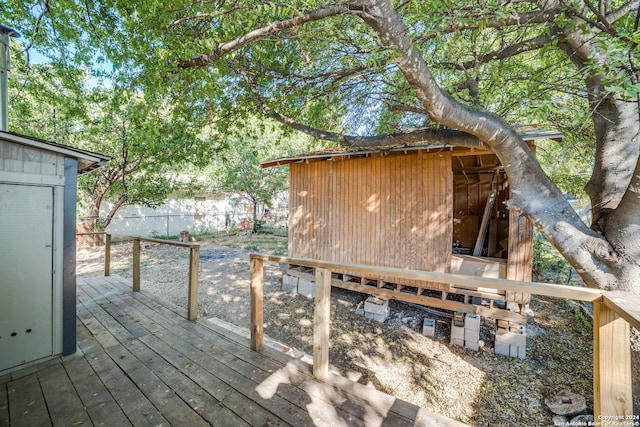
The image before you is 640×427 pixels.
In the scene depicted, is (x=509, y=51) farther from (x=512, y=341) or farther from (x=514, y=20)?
(x=512, y=341)

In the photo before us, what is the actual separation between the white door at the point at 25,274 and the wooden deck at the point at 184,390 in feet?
0.75

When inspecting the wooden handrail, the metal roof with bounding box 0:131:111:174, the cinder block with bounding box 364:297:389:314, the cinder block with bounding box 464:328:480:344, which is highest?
the metal roof with bounding box 0:131:111:174

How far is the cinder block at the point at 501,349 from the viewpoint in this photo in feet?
13.9

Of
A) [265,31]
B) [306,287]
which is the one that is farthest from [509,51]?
[306,287]

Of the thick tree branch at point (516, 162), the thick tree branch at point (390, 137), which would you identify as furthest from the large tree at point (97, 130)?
the thick tree branch at point (516, 162)

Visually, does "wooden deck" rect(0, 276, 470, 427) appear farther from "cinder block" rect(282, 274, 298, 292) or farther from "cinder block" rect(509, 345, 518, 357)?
"cinder block" rect(282, 274, 298, 292)

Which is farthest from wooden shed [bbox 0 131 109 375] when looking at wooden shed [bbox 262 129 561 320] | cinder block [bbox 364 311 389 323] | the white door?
cinder block [bbox 364 311 389 323]

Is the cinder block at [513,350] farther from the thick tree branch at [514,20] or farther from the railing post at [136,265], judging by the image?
the railing post at [136,265]

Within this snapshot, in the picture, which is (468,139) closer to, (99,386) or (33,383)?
(99,386)

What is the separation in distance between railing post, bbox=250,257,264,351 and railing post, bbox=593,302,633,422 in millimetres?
2468

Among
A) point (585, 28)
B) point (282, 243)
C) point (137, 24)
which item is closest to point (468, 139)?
point (585, 28)

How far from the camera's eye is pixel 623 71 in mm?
2312

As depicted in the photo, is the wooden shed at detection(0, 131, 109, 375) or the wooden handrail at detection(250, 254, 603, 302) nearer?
the wooden handrail at detection(250, 254, 603, 302)

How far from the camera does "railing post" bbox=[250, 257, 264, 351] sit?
277 centimetres
